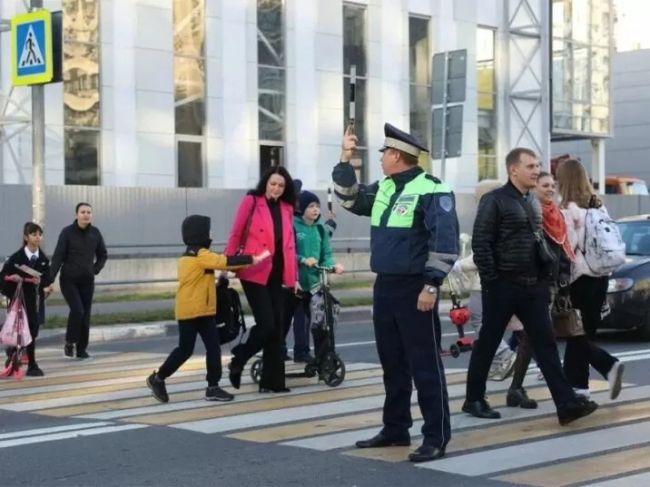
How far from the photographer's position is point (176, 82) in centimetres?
2853

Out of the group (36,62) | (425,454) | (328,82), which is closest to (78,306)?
(36,62)

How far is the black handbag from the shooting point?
357 inches

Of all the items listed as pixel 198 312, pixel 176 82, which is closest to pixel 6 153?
pixel 176 82

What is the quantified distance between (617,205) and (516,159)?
2950cm

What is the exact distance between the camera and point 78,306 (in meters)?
14.0

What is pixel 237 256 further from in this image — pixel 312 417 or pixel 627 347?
pixel 627 347

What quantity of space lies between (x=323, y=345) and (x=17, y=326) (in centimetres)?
337

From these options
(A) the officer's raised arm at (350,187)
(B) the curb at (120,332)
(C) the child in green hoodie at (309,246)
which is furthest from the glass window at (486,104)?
(A) the officer's raised arm at (350,187)

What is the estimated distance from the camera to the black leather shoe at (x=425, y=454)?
7312 millimetres

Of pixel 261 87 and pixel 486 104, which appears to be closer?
pixel 261 87

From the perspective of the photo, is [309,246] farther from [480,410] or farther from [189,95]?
[189,95]

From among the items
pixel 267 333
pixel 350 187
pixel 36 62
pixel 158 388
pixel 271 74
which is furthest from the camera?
pixel 271 74

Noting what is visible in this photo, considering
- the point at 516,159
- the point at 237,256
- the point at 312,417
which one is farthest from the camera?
the point at 237,256

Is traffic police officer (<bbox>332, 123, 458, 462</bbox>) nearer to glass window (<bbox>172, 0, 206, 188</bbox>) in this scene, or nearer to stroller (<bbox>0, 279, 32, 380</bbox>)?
stroller (<bbox>0, 279, 32, 380</bbox>)
